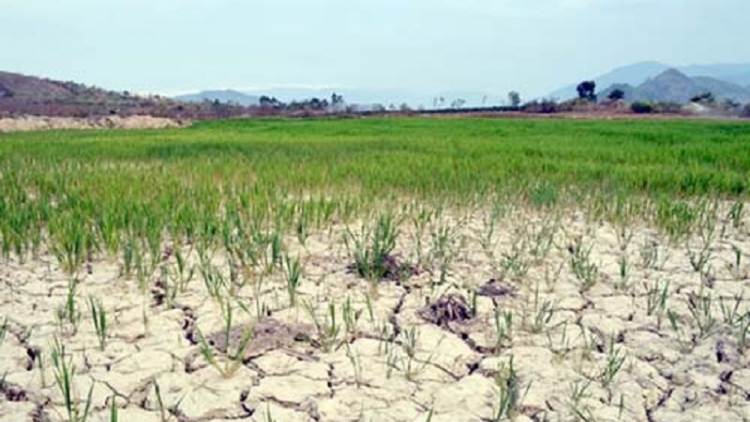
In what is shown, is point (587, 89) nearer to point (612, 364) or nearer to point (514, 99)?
point (514, 99)

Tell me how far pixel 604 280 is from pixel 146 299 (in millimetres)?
2394

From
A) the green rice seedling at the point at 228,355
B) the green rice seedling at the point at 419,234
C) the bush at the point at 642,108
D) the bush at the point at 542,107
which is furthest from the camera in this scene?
the bush at the point at 542,107

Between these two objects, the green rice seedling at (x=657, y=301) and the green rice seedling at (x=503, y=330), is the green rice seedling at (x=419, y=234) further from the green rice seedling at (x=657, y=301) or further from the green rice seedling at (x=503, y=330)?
the green rice seedling at (x=657, y=301)

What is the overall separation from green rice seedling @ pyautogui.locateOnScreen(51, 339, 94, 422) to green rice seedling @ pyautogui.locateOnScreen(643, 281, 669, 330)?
232 cm

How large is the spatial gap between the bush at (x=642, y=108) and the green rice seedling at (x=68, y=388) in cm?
3256

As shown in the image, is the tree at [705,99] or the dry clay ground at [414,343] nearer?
the dry clay ground at [414,343]

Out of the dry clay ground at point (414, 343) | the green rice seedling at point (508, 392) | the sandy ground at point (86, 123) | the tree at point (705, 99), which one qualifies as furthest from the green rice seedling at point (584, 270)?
the tree at point (705, 99)

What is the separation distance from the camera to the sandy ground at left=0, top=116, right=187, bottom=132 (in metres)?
22.9

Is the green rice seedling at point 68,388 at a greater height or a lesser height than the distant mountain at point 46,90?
lesser

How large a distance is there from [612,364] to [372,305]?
1.09 m

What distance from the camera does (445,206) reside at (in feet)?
16.3

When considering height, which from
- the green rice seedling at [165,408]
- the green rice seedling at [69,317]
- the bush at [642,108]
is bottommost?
the green rice seedling at [165,408]

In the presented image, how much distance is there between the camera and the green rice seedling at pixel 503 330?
2.46 metres

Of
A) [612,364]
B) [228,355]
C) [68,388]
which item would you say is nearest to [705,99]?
[612,364]
